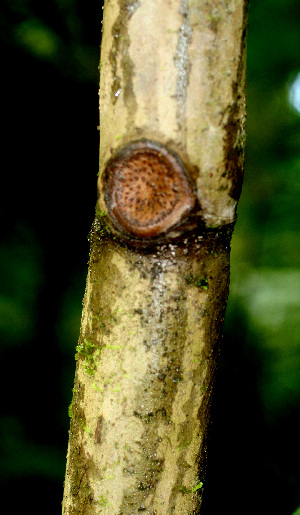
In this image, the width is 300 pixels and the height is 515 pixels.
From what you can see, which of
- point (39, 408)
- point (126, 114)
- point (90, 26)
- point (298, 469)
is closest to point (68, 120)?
point (90, 26)

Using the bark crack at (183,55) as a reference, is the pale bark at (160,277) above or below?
below

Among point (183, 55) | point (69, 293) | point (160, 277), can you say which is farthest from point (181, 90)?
point (69, 293)

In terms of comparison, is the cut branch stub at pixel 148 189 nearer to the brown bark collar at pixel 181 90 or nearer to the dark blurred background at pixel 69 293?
the brown bark collar at pixel 181 90

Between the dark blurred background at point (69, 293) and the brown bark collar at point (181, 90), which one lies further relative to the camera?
the dark blurred background at point (69, 293)

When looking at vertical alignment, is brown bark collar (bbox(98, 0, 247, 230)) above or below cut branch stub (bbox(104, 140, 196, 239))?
above

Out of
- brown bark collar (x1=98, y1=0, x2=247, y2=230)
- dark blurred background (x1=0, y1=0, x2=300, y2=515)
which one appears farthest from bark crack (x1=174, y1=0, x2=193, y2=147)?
dark blurred background (x1=0, y1=0, x2=300, y2=515)

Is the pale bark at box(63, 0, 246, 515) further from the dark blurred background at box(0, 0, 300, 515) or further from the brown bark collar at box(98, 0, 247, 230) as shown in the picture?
the dark blurred background at box(0, 0, 300, 515)

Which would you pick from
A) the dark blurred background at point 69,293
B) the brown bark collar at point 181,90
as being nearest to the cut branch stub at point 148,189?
the brown bark collar at point 181,90
